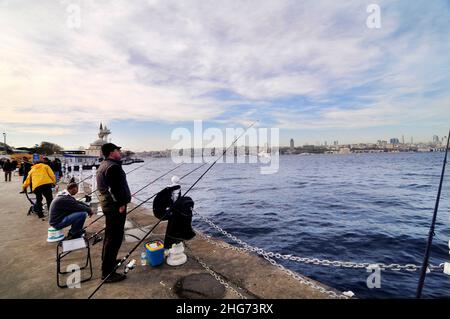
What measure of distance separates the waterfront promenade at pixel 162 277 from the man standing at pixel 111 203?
37 cm

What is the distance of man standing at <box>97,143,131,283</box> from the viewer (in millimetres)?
3969

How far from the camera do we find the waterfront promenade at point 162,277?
359 centimetres

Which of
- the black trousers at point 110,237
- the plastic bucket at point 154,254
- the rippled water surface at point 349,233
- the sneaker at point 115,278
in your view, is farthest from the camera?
the rippled water surface at point 349,233

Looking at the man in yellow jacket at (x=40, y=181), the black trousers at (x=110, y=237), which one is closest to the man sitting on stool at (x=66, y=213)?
the black trousers at (x=110, y=237)

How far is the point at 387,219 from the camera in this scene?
1294 cm

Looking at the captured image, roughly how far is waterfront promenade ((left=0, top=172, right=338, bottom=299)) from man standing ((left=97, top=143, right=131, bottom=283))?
37 centimetres

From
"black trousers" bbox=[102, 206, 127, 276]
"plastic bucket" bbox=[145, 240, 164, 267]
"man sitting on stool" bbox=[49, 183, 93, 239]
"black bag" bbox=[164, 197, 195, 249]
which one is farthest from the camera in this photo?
"man sitting on stool" bbox=[49, 183, 93, 239]

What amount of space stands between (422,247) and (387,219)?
4.19 m

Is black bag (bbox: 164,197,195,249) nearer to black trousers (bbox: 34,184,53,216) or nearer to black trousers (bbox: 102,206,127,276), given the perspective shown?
black trousers (bbox: 102,206,127,276)
